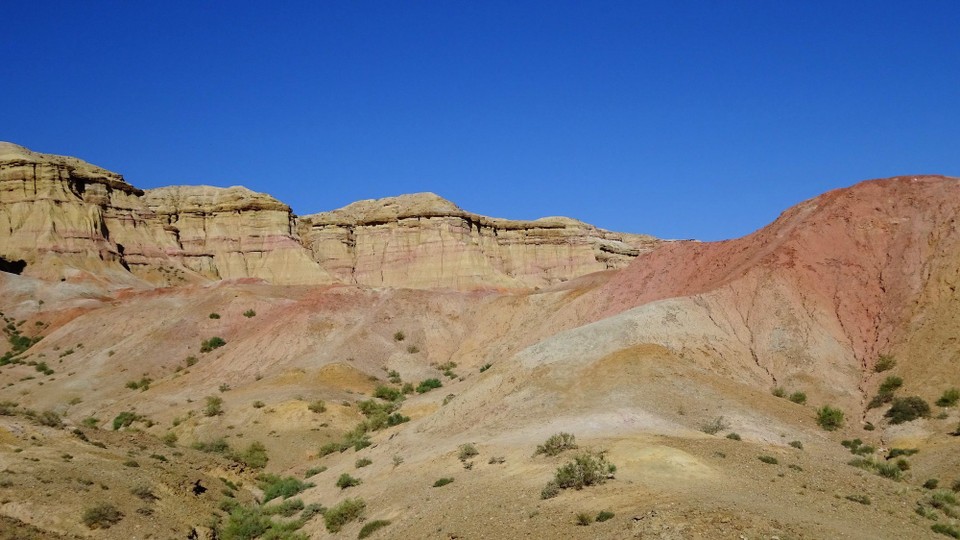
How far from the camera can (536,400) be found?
2448cm

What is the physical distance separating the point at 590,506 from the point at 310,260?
81695 mm

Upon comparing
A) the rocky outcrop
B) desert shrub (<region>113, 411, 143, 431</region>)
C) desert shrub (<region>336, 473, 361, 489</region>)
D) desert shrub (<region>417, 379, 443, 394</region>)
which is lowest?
desert shrub (<region>336, 473, 361, 489</region>)

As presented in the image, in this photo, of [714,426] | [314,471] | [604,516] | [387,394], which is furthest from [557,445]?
[387,394]

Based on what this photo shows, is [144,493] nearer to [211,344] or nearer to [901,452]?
[901,452]

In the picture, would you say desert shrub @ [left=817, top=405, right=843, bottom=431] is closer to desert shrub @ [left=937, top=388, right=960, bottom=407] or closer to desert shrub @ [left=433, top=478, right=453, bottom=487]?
desert shrub @ [left=937, top=388, right=960, bottom=407]

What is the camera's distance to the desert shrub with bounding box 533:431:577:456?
1819 cm

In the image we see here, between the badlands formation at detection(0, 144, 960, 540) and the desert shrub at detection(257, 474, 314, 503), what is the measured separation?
0.53 ft

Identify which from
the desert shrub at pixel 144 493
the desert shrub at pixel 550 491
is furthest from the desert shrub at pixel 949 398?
the desert shrub at pixel 144 493

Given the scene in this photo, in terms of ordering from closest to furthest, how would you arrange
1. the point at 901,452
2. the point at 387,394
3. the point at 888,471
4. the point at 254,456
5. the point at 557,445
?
1. the point at 888,471
2. the point at 557,445
3. the point at 901,452
4. the point at 254,456
5. the point at 387,394

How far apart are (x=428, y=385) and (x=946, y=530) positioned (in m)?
29.6

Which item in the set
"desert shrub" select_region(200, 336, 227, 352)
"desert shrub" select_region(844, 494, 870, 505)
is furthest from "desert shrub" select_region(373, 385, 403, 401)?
"desert shrub" select_region(844, 494, 870, 505)

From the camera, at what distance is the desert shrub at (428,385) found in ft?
130

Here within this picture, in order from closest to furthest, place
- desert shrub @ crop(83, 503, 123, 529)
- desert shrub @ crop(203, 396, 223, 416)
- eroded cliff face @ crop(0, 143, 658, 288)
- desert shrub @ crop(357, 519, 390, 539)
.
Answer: desert shrub @ crop(357, 519, 390, 539)
desert shrub @ crop(83, 503, 123, 529)
desert shrub @ crop(203, 396, 223, 416)
eroded cliff face @ crop(0, 143, 658, 288)

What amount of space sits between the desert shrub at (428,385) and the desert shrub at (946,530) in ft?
93.2
